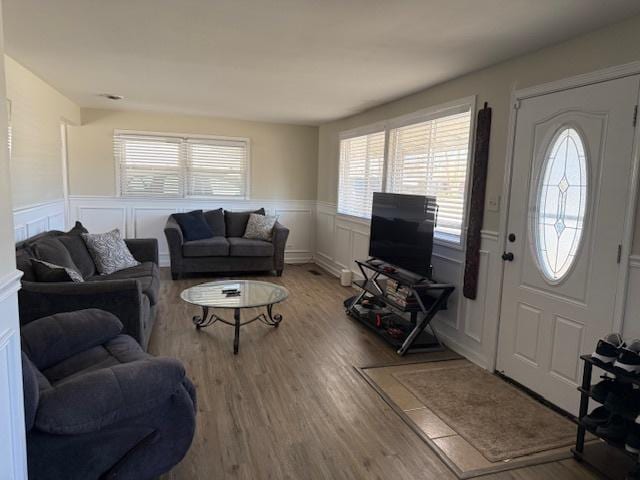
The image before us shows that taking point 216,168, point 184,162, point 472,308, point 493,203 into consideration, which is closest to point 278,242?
point 216,168

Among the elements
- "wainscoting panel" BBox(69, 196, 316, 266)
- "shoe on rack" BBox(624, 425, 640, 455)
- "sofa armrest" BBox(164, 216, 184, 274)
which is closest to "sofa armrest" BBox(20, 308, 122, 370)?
"shoe on rack" BBox(624, 425, 640, 455)

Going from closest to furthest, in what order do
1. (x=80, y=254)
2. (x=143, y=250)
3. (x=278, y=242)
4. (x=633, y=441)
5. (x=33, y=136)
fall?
(x=633, y=441) → (x=80, y=254) → (x=33, y=136) → (x=143, y=250) → (x=278, y=242)

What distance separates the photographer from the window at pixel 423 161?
3746 millimetres

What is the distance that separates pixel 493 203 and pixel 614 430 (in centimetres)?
170

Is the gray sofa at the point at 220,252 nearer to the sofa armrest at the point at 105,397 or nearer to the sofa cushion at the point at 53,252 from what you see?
the sofa cushion at the point at 53,252

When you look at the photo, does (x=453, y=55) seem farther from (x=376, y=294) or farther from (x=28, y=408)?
(x=28, y=408)

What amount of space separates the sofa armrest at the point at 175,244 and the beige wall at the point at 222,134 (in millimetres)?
1364

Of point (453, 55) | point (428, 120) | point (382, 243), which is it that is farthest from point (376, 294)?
point (453, 55)

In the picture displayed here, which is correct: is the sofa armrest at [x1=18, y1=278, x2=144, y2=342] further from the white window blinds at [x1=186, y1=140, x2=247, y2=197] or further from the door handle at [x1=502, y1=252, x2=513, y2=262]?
the white window blinds at [x1=186, y1=140, x2=247, y2=197]

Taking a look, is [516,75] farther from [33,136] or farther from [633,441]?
[33,136]

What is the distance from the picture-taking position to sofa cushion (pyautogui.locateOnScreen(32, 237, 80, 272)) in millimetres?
3300

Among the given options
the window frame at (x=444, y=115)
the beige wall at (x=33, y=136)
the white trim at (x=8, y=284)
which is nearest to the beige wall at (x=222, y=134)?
the beige wall at (x=33, y=136)

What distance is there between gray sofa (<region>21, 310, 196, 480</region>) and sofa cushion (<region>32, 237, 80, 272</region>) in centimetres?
139

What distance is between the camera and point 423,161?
4262 mm
